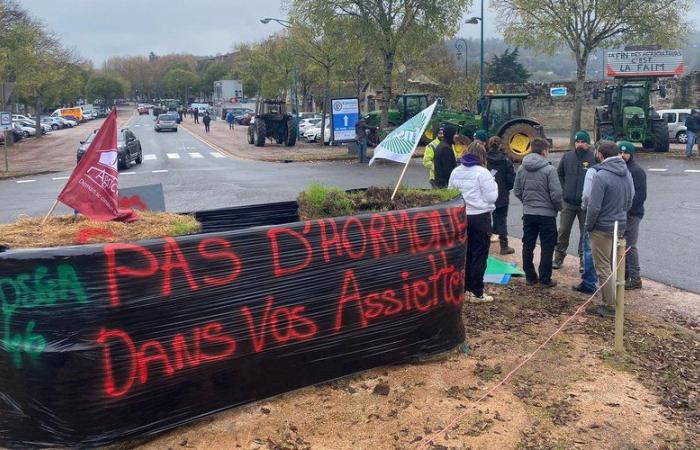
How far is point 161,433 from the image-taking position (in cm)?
391

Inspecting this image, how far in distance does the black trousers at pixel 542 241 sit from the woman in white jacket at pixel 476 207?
0.95 meters

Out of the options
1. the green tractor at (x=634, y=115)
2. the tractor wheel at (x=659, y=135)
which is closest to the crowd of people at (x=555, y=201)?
the green tractor at (x=634, y=115)

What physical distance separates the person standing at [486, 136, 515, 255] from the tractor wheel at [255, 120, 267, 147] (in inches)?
915

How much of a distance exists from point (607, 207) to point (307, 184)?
37.1 ft

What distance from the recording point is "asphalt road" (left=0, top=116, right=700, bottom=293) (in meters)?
9.02

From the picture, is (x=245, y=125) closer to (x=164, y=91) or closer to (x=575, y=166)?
(x=575, y=166)

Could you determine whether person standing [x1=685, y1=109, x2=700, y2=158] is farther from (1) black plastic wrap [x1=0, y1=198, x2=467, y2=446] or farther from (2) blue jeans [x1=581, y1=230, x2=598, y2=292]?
(1) black plastic wrap [x1=0, y1=198, x2=467, y2=446]

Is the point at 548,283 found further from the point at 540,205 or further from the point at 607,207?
the point at 607,207

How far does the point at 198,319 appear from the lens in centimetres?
396

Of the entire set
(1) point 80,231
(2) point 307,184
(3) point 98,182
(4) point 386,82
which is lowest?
(2) point 307,184

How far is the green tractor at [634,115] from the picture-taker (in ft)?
75.2

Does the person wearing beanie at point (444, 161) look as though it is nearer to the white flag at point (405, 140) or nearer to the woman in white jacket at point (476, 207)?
the woman in white jacket at point (476, 207)

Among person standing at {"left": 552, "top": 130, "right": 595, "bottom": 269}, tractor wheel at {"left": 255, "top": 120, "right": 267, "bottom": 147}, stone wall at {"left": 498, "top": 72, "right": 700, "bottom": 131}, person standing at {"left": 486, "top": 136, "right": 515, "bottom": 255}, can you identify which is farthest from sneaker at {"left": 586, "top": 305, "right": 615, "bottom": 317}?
stone wall at {"left": 498, "top": 72, "right": 700, "bottom": 131}

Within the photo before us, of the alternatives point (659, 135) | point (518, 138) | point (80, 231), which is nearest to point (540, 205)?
point (80, 231)
